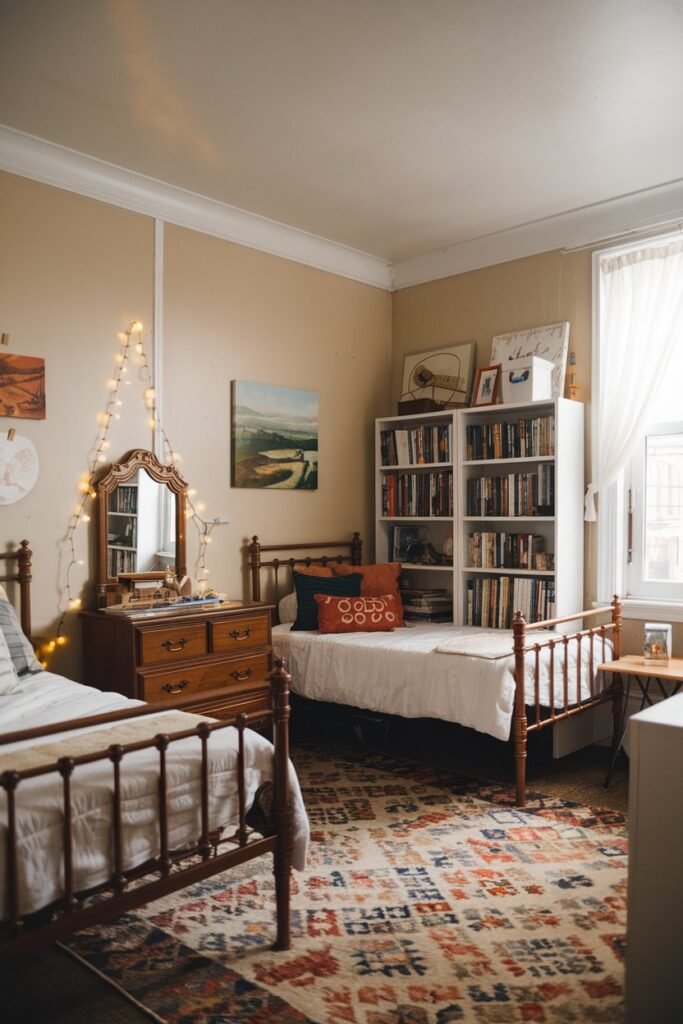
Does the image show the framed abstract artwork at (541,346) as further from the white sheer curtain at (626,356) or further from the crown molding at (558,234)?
the crown molding at (558,234)

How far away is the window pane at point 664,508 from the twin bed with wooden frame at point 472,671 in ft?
1.13

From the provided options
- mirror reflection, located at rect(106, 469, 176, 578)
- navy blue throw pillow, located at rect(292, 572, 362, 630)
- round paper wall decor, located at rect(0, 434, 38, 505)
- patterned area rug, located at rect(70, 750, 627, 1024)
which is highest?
round paper wall decor, located at rect(0, 434, 38, 505)

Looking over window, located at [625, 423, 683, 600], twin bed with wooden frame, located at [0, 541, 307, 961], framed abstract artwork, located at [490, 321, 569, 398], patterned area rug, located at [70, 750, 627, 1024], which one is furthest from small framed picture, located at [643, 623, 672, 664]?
twin bed with wooden frame, located at [0, 541, 307, 961]

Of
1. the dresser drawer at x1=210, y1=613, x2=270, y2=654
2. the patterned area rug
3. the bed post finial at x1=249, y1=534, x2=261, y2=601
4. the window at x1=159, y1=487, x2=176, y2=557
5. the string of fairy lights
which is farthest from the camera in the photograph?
the bed post finial at x1=249, y1=534, x2=261, y2=601

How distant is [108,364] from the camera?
3.99m

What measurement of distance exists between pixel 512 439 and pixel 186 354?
184cm

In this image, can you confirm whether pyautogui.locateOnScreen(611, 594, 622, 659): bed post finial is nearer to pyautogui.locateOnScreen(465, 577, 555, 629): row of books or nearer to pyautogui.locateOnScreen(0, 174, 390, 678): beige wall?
pyautogui.locateOnScreen(465, 577, 555, 629): row of books

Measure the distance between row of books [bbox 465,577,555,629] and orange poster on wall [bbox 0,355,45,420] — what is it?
8.25ft

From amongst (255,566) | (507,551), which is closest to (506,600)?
(507,551)

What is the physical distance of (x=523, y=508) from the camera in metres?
4.49

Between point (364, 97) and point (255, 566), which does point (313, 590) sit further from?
point (364, 97)

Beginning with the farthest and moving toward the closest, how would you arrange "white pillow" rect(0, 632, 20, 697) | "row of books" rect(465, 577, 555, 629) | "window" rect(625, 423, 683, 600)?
1. "row of books" rect(465, 577, 555, 629)
2. "window" rect(625, 423, 683, 600)
3. "white pillow" rect(0, 632, 20, 697)

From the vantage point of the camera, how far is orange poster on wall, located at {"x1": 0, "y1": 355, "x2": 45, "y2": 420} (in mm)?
Answer: 3576

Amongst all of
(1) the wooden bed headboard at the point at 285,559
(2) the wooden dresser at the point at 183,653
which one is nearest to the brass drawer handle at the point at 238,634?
(2) the wooden dresser at the point at 183,653
